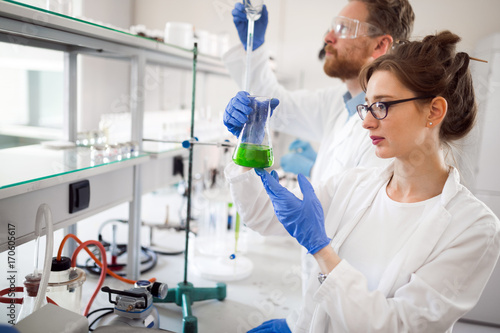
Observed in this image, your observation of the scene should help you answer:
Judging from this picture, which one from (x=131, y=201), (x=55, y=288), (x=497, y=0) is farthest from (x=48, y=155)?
(x=497, y=0)

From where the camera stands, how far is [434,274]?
2.97 ft

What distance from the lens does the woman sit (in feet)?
2.95

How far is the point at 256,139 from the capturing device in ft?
3.49

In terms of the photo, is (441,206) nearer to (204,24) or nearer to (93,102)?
(93,102)

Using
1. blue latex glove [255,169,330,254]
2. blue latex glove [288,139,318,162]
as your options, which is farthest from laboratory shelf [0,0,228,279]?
blue latex glove [288,139,318,162]

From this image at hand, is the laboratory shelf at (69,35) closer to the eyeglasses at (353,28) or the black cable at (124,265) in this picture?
the eyeglasses at (353,28)

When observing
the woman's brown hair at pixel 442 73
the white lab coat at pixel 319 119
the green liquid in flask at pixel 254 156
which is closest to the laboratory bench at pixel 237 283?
the white lab coat at pixel 319 119

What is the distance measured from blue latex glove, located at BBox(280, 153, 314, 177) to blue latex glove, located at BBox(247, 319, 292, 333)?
39.6 inches

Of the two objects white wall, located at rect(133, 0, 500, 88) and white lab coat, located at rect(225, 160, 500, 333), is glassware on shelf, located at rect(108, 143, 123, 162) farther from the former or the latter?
white wall, located at rect(133, 0, 500, 88)

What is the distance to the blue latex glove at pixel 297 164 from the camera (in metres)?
2.22

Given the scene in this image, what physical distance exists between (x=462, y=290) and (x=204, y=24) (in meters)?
4.02

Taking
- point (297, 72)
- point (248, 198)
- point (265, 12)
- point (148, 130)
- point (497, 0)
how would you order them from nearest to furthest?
point (248, 198)
point (265, 12)
point (148, 130)
point (497, 0)
point (297, 72)

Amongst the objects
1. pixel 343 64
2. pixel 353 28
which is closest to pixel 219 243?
pixel 343 64

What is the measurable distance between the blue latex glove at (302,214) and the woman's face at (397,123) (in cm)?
24
